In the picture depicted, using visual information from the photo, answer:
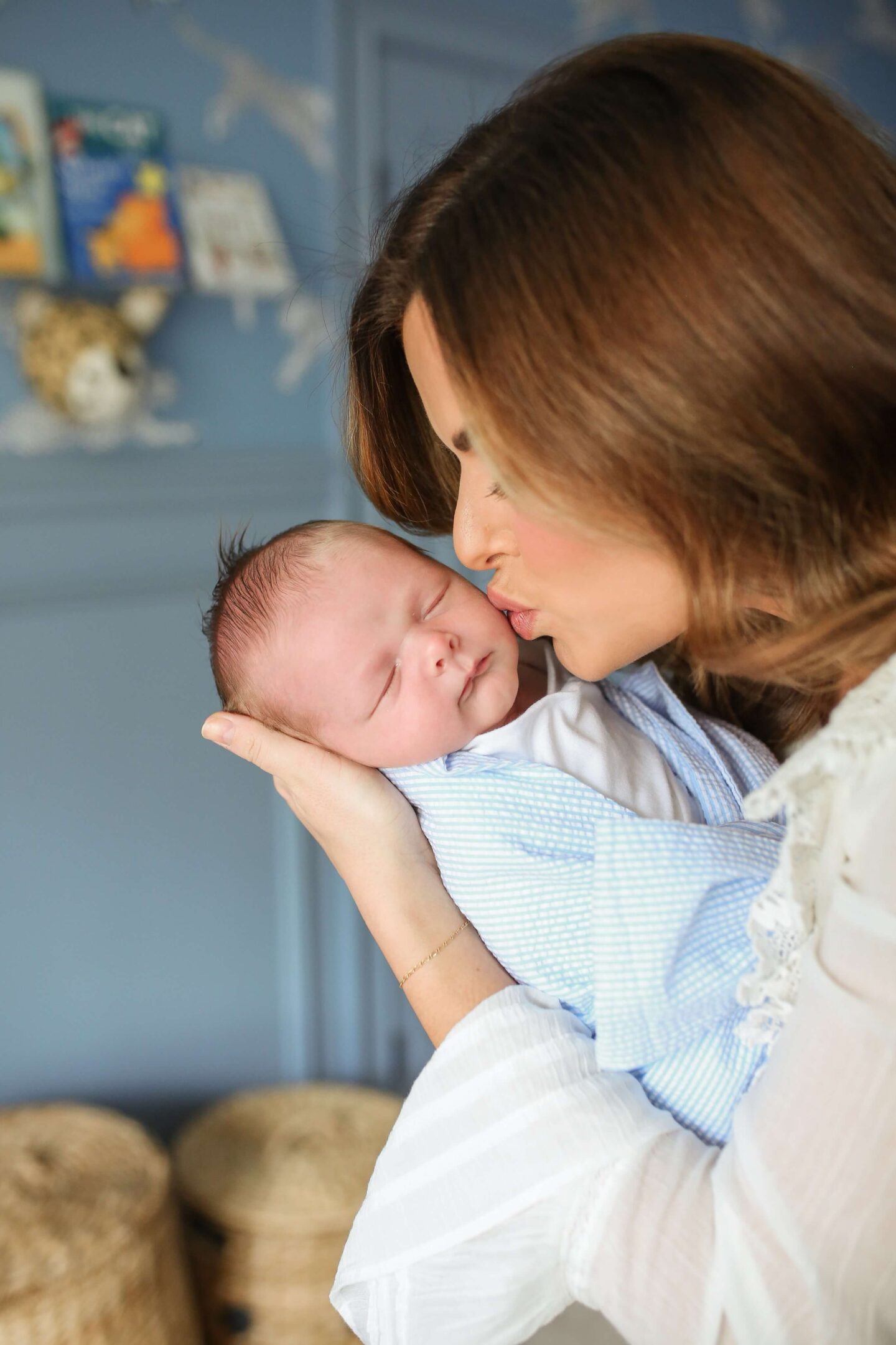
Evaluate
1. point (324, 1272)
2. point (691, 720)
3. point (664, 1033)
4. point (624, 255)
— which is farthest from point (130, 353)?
point (324, 1272)

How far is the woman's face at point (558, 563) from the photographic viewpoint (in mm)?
934

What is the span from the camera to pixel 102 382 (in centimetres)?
195

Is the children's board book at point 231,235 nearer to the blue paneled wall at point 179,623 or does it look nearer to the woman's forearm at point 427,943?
the blue paneled wall at point 179,623

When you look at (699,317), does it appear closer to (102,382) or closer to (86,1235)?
(102,382)

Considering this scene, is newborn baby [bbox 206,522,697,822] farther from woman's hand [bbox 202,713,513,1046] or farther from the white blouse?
the white blouse

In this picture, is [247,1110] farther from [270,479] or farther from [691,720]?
[691,720]

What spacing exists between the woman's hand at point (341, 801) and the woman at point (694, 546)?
0.71 feet

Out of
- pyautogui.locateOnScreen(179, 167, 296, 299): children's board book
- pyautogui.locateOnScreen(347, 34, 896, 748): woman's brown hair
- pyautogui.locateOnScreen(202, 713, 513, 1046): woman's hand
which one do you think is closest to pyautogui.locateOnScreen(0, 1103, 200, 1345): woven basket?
pyautogui.locateOnScreen(202, 713, 513, 1046): woman's hand

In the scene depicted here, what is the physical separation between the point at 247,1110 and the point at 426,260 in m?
1.86

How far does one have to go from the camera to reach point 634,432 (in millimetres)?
822

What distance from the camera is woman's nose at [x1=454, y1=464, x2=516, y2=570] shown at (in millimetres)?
1003

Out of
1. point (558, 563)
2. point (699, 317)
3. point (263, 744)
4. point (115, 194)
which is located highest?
point (699, 317)

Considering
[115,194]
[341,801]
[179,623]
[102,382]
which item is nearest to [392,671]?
[341,801]

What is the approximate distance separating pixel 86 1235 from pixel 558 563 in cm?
136
